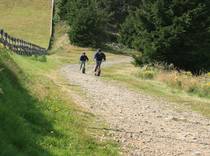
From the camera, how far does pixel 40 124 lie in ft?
36.0

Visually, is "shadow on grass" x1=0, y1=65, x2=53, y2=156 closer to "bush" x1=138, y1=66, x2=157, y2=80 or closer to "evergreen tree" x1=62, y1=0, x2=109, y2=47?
"bush" x1=138, y1=66, x2=157, y2=80

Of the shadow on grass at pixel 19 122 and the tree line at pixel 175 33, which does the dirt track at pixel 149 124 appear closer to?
the shadow on grass at pixel 19 122

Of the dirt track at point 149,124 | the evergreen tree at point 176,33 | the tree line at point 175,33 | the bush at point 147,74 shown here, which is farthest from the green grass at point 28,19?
the dirt track at point 149,124

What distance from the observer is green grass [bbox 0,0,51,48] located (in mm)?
80312

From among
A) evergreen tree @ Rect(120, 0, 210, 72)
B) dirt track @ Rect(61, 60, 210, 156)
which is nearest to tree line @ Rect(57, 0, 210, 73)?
evergreen tree @ Rect(120, 0, 210, 72)

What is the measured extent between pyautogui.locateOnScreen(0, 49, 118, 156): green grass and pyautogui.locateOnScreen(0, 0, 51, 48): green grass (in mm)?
60191

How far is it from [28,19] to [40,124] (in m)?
81.7

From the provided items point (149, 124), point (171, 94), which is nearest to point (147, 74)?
point (171, 94)

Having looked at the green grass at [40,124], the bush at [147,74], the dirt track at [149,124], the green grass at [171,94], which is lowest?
the bush at [147,74]

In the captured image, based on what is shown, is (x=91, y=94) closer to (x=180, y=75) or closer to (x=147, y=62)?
(x=180, y=75)

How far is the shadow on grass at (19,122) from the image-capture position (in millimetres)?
8508

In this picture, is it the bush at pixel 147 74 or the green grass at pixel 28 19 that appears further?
the green grass at pixel 28 19

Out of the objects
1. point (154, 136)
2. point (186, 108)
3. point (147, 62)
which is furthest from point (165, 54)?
point (154, 136)

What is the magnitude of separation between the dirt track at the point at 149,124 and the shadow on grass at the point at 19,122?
1.90m
